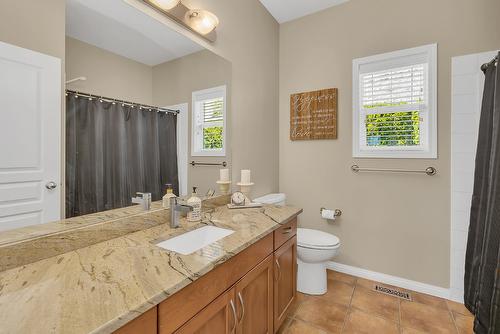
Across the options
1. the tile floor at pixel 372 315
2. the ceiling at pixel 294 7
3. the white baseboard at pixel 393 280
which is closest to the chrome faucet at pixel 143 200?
the tile floor at pixel 372 315

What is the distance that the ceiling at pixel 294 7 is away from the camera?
97.1 inches

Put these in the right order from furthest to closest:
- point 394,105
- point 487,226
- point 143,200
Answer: point 394,105
point 487,226
point 143,200

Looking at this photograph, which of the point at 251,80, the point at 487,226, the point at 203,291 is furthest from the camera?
the point at 251,80

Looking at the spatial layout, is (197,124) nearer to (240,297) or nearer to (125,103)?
(125,103)

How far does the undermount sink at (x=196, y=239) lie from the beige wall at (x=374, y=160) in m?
1.53

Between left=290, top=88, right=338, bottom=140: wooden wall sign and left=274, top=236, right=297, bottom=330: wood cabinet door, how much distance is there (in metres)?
1.28

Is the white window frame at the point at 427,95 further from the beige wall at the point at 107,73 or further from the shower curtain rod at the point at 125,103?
the beige wall at the point at 107,73

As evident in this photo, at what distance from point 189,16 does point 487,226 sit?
2.37 metres

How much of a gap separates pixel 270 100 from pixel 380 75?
1.10 metres

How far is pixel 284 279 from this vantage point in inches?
64.4

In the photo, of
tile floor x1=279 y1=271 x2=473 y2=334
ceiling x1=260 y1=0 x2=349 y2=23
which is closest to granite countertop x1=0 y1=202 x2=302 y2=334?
tile floor x1=279 y1=271 x2=473 y2=334

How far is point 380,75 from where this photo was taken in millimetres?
2309

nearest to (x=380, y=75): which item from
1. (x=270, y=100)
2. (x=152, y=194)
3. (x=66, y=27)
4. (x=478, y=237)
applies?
(x=270, y=100)

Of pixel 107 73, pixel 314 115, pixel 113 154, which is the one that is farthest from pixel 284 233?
pixel 314 115
